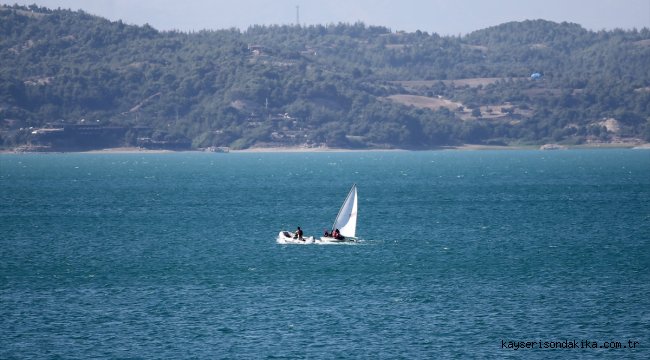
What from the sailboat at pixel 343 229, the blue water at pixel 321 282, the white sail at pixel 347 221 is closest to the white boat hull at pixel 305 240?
the sailboat at pixel 343 229

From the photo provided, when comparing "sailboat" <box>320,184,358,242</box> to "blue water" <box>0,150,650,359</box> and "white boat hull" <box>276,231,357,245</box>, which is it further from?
"blue water" <box>0,150,650,359</box>

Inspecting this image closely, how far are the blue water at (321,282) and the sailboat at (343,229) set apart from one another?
3.96 ft

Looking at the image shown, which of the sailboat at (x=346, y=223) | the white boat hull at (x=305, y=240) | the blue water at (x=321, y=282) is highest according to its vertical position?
the sailboat at (x=346, y=223)

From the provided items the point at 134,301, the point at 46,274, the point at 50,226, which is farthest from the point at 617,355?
the point at 50,226

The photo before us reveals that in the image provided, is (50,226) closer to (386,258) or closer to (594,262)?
(386,258)

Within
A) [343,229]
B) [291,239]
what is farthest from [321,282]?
[343,229]

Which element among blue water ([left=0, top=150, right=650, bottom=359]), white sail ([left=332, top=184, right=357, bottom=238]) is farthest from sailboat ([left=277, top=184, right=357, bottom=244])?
blue water ([left=0, top=150, right=650, bottom=359])

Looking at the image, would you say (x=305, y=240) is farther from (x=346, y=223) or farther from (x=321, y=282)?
(x=321, y=282)

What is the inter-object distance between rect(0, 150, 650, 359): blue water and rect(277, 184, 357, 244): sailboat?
1206mm

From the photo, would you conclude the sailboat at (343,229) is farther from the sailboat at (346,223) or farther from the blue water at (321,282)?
the blue water at (321,282)

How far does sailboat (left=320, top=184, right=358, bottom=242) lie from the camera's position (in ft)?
312

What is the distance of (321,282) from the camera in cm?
7462

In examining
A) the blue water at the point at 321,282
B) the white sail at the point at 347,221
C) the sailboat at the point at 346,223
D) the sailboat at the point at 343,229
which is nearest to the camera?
the blue water at the point at 321,282

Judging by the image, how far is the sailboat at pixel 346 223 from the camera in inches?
Answer: 3740
